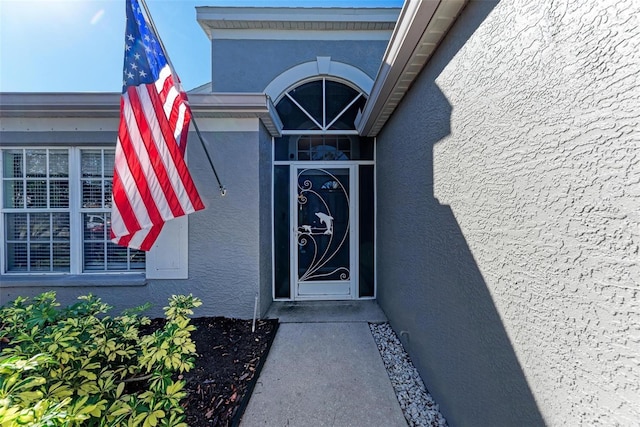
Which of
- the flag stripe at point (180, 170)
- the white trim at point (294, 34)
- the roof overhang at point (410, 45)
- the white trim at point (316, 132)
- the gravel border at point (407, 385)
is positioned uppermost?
the white trim at point (294, 34)

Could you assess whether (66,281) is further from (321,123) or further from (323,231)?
(321,123)

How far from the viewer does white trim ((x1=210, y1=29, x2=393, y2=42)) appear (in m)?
5.07

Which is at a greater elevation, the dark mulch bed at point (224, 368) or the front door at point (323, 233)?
the front door at point (323, 233)

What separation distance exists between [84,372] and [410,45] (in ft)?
11.7

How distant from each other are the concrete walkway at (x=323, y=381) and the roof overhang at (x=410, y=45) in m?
3.11

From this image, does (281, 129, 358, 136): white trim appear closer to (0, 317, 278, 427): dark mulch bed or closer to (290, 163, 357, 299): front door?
(290, 163, 357, 299): front door

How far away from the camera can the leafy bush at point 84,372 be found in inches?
46.2

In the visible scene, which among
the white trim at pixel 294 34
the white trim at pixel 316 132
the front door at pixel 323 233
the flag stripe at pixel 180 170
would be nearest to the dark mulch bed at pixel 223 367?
Answer: the front door at pixel 323 233

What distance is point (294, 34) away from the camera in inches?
200

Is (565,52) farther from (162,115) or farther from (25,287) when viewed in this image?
(25,287)

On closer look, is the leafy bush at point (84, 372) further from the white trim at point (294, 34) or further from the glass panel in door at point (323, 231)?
the white trim at point (294, 34)

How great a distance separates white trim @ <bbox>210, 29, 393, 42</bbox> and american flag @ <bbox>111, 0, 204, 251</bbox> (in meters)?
2.63

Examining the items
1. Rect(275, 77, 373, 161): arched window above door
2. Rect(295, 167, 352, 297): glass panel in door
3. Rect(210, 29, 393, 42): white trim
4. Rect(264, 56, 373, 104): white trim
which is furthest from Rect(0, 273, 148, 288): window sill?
Rect(210, 29, 393, 42): white trim

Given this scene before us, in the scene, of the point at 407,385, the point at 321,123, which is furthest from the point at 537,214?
the point at 321,123
